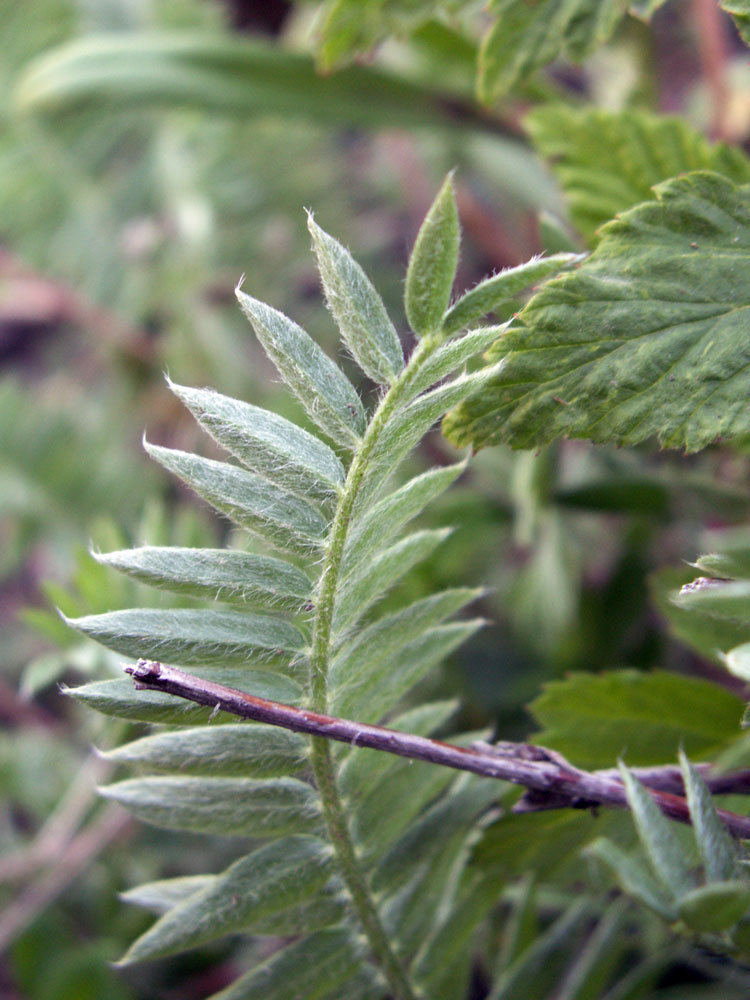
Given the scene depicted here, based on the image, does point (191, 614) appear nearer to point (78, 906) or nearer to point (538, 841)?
point (538, 841)

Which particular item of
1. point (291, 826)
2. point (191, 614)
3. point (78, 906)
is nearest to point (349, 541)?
point (191, 614)

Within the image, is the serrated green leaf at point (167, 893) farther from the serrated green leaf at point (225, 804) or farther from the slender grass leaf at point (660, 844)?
the slender grass leaf at point (660, 844)

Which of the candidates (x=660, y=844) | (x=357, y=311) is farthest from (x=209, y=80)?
(x=660, y=844)

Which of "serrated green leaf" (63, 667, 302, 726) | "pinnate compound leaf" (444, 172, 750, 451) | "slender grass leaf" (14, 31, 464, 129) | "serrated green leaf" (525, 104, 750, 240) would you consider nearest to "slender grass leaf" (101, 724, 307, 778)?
"serrated green leaf" (63, 667, 302, 726)

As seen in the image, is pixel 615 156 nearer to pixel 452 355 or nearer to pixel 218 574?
pixel 452 355

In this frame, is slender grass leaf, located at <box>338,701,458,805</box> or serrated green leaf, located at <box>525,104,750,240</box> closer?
slender grass leaf, located at <box>338,701,458,805</box>

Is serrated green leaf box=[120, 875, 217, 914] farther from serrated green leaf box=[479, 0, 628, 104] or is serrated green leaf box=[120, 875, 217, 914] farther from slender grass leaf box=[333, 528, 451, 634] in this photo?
serrated green leaf box=[479, 0, 628, 104]
